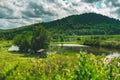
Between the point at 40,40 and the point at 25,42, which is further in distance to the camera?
the point at 25,42

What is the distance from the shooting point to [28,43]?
147 metres

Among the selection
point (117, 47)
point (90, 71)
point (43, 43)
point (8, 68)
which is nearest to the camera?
point (90, 71)

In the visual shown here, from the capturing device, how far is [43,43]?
14062 centimetres

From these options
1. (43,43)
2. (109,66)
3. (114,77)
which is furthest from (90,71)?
(43,43)

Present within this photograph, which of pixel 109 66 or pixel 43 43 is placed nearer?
pixel 109 66

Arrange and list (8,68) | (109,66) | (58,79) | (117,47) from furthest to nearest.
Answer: (117,47) → (8,68) → (109,66) → (58,79)

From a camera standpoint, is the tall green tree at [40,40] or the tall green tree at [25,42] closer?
the tall green tree at [40,40]

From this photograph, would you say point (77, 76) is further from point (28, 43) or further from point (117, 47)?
point (117, 47)

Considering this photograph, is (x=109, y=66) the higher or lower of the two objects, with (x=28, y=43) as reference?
higher

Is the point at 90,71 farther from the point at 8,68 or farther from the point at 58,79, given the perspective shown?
the point at 8,68

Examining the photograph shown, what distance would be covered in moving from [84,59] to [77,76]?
0.99m

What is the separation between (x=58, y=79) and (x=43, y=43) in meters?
123

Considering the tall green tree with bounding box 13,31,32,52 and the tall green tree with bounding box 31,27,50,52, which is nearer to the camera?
the tall green tree with bounding box 31,27,50,52

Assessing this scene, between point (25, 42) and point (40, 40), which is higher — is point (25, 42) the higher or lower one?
the lower one
